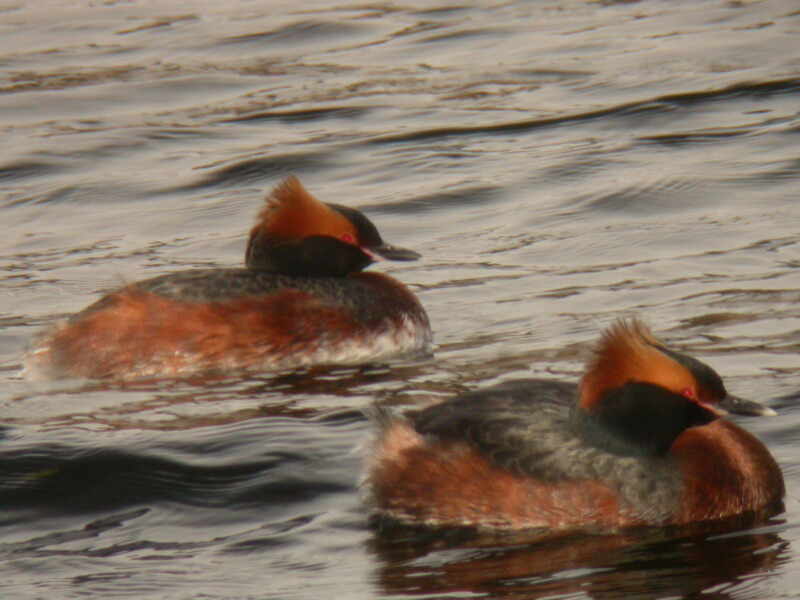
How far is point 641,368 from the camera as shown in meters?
6.03

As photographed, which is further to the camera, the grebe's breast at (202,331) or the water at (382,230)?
the grebe's breast at (202,331)

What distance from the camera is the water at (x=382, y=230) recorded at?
593 cm

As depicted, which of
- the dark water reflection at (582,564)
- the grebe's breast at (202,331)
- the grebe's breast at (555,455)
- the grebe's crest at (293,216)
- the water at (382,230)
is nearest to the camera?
the dark water reflection at (582,564)

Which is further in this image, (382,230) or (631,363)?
(382,230)

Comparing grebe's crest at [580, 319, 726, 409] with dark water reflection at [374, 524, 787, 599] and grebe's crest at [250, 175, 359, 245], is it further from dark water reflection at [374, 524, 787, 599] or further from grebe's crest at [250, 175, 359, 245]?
grebe's crest at [250, 175, 359, 245]

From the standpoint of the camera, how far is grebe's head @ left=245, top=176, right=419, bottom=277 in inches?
357

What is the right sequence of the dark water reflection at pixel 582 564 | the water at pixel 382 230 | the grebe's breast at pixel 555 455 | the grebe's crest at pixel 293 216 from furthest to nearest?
1. the grebe's crest at pixel 293 216
2. the grebe's breast at pixel 555 455
3. the water at pixel 382 230
4. the dark water reflection at pixel 582 564

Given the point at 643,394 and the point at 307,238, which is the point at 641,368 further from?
the point at 307,238

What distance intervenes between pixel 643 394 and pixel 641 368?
10 cm

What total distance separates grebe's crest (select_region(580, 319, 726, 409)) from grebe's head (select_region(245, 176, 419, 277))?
10.9 feet

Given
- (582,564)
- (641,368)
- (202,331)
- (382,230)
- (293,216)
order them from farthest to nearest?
(382,230) → (293,216) → (202,331) → (641,368) → (582,564)

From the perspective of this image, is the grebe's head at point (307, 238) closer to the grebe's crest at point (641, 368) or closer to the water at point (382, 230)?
the water at point (382, 230)

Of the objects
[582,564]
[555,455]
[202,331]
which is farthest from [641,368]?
[202,331]

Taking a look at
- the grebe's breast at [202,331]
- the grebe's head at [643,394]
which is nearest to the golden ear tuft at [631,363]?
the grebe's head at [643,394]
